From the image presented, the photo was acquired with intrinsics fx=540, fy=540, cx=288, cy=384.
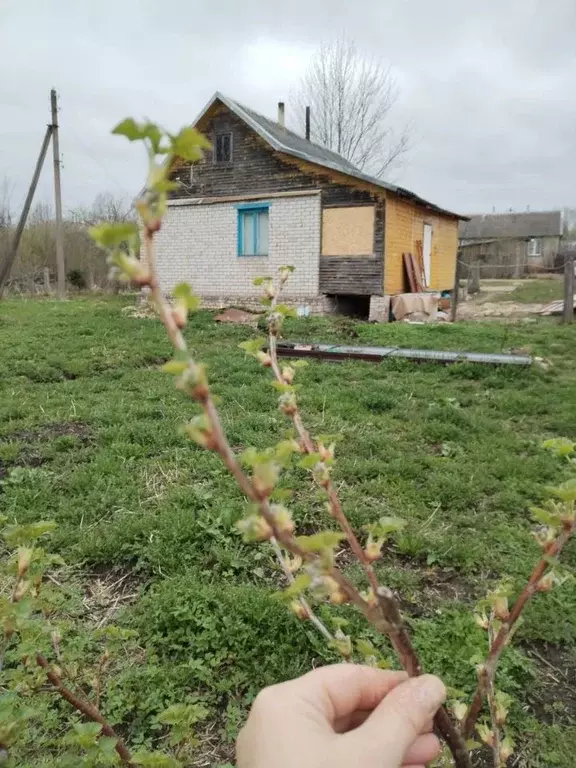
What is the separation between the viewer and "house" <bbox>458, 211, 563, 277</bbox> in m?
39.8

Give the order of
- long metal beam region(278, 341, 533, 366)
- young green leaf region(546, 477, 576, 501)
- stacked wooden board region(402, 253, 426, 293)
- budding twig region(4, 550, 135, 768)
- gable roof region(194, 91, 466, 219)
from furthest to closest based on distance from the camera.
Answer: stacked wooden board region(402, 253, 426, 293), gable roof region(194, 91, 466, 219), long metal beam region(278, 341, 533, 366), budding twig region(4, 550, 135, 768), young green leaf region(546, 477, 576, 501)

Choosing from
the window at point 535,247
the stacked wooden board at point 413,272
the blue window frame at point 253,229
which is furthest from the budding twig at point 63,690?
the window at point 535,247

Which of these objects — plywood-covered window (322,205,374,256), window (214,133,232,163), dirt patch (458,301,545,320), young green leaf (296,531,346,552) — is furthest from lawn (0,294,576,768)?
window (214,133,232,163)

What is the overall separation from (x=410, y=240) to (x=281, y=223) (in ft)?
12.3

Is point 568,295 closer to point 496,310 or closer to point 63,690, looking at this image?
point 496,310

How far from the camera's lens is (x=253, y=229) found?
50.6ft

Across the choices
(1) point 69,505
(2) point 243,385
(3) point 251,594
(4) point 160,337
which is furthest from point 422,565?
(4) point 160,337

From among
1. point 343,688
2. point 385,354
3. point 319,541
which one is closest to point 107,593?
point 343,688

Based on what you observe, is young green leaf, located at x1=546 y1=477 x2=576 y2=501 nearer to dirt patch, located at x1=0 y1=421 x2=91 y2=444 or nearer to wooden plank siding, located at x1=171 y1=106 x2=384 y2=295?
dirt patch, located at x1=0 y1=421 x2=91 y2=444

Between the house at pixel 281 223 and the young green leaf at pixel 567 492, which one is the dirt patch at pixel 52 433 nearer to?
the young green leaf at pixel 567 492

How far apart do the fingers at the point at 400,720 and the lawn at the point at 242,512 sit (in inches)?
22.2

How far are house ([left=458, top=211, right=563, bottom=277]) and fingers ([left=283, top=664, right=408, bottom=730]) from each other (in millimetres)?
36884

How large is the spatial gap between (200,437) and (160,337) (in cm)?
1017

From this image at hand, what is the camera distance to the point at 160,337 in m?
10.4
